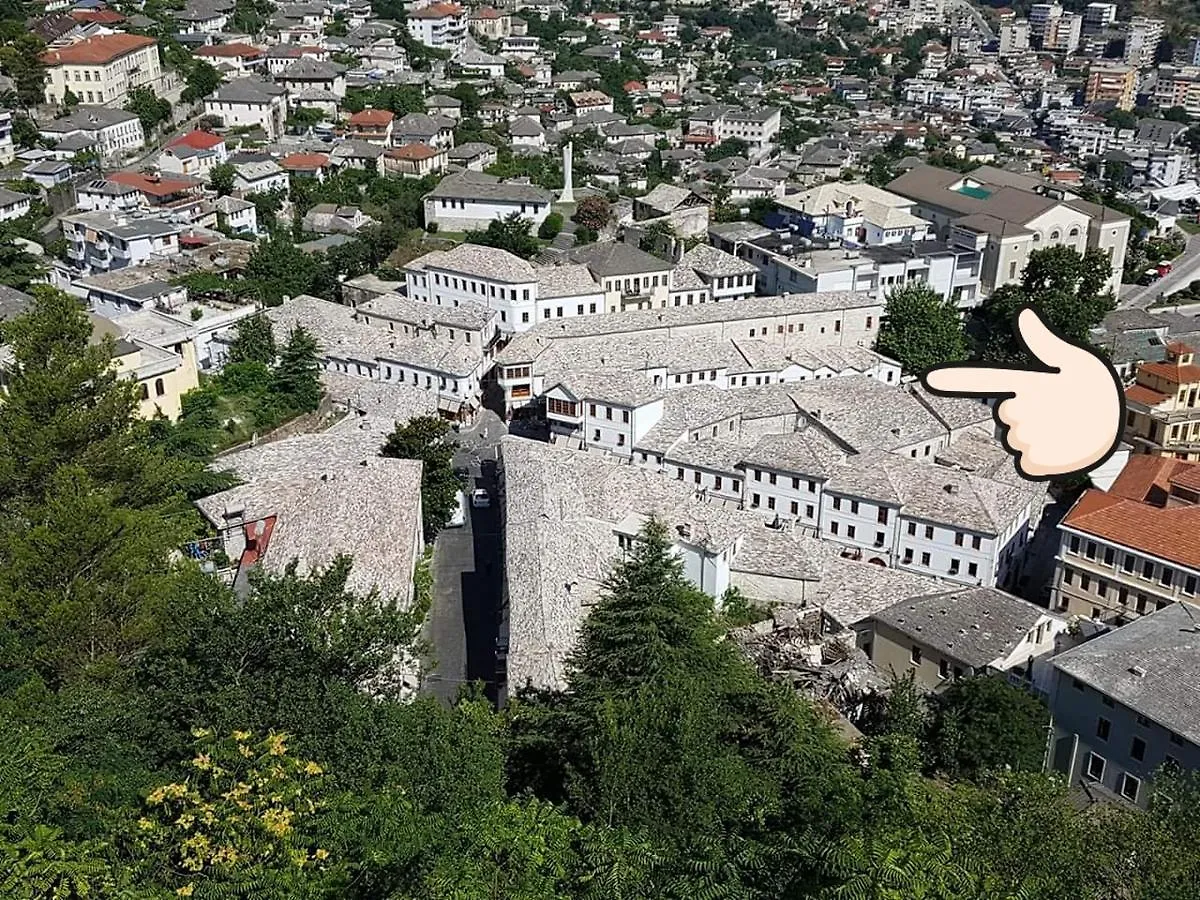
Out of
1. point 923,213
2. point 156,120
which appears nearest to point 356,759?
point 923,213

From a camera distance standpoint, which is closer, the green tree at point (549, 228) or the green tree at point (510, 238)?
the green tree at point (510, 238)

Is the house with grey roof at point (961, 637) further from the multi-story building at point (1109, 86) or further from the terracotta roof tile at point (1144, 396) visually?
the multi-story building at point (1109, 86)

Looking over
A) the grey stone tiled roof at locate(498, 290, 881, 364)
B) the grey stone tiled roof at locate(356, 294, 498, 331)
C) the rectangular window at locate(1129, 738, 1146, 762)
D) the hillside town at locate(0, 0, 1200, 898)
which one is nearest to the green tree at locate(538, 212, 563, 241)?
the hillside town at locate(0, 0, 1200, 898)

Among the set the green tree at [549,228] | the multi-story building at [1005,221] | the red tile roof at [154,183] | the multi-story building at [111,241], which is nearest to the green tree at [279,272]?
the multi-story building at [111,241]

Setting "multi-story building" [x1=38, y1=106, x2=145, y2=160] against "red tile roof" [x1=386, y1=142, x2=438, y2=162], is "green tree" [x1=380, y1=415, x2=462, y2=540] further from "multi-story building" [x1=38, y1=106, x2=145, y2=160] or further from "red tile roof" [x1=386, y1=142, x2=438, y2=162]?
"multi-story building" [x1=38, y1=106, x2=145, y2=160]

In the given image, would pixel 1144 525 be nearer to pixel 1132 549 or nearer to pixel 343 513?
pixel 1132 549
